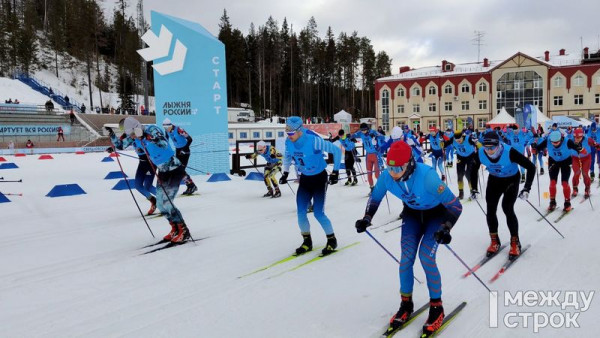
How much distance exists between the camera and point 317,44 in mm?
63719

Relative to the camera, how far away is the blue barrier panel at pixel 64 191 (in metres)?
10.7

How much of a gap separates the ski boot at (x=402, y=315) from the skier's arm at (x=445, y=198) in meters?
0.75

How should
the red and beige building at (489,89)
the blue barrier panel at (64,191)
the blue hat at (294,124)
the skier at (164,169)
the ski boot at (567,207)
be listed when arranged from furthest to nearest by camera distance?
the red and beige building at (489,89) < the blue barrier panel at (64,191) < the ski boot at (567,207) < the skier at (164,169) < the blue hat at (294,124)

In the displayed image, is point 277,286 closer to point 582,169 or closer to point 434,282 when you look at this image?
point 434,282

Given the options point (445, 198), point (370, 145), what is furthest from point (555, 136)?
point (445, 198)

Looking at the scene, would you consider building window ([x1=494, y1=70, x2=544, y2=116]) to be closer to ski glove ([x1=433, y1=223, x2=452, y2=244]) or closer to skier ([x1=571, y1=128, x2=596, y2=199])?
skier ([x1=571, y1=128, x2=596, y2=199])

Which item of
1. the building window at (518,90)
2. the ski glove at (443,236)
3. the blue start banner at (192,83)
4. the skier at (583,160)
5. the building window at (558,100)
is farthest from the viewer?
the building window at (518,90)

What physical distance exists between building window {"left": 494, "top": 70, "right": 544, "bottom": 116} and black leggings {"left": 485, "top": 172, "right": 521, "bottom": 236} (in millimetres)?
50289

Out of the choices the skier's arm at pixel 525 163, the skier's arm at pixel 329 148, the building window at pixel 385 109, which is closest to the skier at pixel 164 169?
the skier's arm at pixel 329 148

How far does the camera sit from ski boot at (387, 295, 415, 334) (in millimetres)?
3486

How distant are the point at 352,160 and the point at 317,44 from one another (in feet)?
175

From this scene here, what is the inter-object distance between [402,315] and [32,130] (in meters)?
34.2

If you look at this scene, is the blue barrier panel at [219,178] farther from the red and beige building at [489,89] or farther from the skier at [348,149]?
the red and beige building at [489,89]

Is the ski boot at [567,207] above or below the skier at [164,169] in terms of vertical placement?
below
